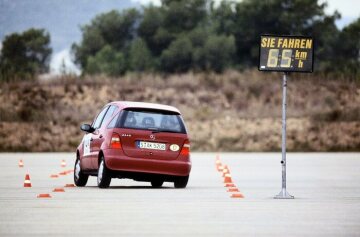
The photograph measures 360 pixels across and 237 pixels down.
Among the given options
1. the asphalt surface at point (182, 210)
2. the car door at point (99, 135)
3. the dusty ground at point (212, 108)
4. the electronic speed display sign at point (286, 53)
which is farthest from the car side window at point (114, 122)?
the dusty ground at point (212, 108)

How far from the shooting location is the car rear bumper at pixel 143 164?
72.3 feet

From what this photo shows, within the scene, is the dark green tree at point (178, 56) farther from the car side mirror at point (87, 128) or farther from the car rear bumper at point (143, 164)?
the car rear bumper at point (143, 164)

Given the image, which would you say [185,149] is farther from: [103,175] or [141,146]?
[103,175]

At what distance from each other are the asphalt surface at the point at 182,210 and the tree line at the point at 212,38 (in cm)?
6187

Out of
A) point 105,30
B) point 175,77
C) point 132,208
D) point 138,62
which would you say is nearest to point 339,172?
point 132,208

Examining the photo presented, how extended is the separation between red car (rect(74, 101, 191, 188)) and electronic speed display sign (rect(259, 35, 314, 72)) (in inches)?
135

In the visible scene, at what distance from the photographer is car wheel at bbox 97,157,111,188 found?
72.7 ft

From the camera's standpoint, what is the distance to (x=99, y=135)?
75.2 feet

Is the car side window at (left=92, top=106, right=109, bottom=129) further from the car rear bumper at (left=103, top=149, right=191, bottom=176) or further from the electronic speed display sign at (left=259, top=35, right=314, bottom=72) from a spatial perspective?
the electronic speed display sign at (left=259, top=35, right=314, bottom=72)

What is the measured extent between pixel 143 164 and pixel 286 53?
158 inches

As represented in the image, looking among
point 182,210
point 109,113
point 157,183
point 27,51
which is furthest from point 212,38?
point 182,210

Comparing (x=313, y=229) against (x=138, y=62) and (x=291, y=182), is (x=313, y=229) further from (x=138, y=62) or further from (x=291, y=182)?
(x=138, y=62)

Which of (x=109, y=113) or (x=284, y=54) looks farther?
(x=109, y=113)

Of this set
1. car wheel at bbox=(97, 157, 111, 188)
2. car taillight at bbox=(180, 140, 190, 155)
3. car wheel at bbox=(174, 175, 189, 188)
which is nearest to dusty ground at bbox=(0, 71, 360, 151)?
car wheel at bbox=(174, 175, 189, 188)
